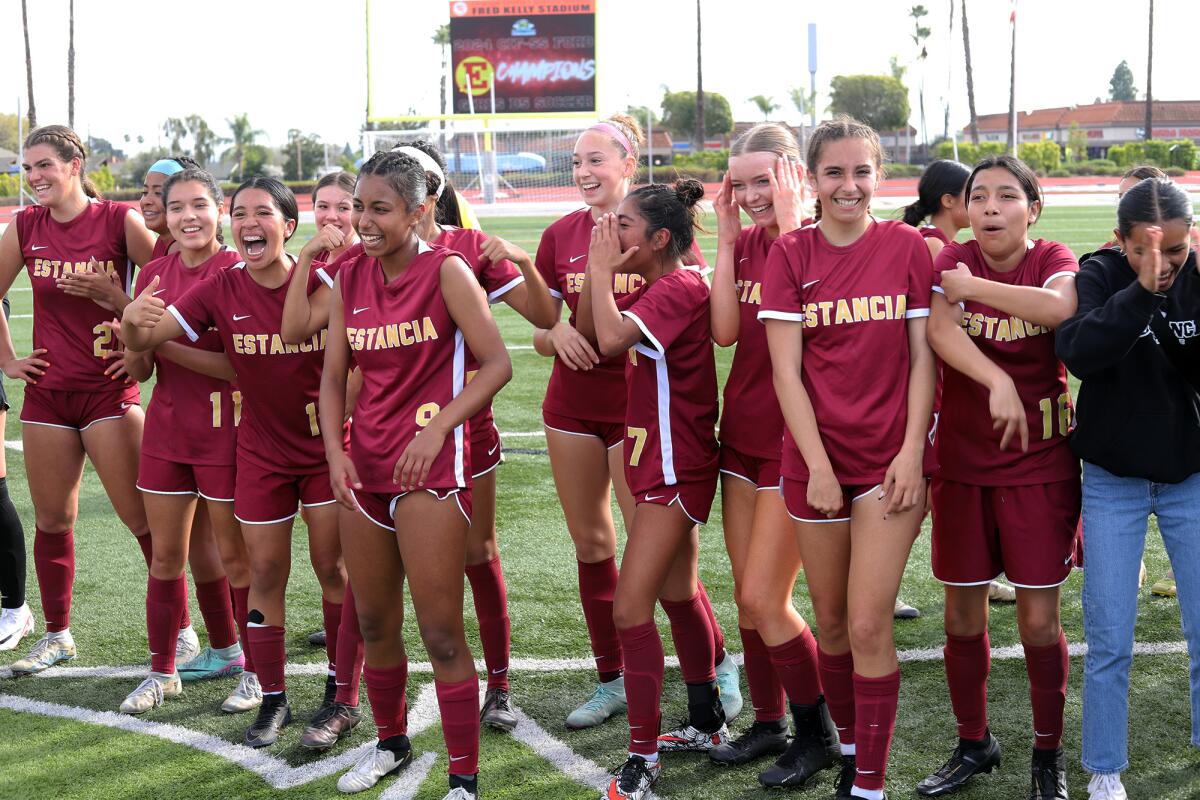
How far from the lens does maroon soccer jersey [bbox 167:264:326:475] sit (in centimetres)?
438

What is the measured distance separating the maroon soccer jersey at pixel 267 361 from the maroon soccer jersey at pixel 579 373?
0.88 metres

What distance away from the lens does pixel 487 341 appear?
376 cm

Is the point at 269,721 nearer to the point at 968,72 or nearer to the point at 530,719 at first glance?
the point at 530,719

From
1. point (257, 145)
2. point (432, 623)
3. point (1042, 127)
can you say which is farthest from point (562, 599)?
point (1042, 127)

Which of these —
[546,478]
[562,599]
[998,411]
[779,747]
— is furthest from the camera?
[546,478]

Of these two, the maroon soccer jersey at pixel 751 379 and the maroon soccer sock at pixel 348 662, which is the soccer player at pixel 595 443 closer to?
the maroon soccer jersey at pixel 751 379

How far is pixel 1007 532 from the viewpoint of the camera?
3.70 metres

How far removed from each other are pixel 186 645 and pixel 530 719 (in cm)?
170

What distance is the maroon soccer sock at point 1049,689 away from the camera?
3.76m

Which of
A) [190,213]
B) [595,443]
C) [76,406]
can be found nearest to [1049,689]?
[595,443]

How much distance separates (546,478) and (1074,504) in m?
4.72

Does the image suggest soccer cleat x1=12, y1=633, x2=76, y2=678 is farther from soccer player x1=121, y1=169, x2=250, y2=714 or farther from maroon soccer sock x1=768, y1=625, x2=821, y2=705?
maroon soccer sock x1=768, y1=625, x2=821, y2=705

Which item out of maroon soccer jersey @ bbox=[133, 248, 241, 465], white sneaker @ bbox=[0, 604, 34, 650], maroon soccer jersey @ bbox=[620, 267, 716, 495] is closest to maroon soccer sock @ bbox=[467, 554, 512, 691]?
maroon soccer jersey @ bbox=[620, 267, 716, 495]

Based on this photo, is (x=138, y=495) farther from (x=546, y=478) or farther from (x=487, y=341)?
(x=546, y=478)
